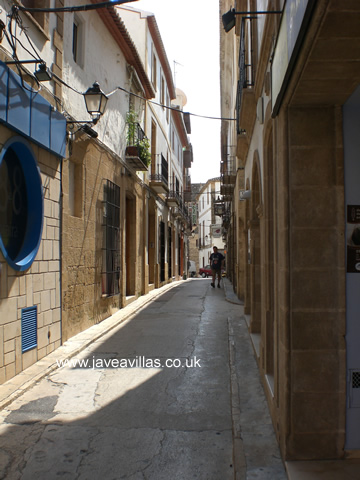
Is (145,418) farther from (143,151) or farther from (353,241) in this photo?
(143,151)

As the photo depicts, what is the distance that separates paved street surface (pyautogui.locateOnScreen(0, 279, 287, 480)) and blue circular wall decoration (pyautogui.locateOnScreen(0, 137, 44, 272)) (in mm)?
1668

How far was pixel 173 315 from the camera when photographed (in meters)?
10.5

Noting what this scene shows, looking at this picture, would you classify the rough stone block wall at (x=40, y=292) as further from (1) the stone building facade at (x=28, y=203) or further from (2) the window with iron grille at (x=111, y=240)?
(2) the window with iron grille at (x=111, y=240)

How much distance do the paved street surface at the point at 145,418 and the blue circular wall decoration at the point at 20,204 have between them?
1668mm

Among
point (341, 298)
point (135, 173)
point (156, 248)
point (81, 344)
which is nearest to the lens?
point (341, 298)

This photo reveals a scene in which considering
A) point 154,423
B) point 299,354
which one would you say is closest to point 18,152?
point 154,423

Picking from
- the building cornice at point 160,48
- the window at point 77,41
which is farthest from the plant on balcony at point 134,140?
the building cornice at point 160,48

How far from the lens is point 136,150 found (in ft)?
39.3

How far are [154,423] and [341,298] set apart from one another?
2214mm

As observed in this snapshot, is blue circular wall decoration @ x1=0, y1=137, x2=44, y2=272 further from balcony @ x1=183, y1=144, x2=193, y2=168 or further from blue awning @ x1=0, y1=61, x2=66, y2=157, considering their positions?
balcony @ x1=183, y1=144, x2=193, y2=168

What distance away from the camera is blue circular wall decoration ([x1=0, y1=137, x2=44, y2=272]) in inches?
219

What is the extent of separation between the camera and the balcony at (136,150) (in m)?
12.0

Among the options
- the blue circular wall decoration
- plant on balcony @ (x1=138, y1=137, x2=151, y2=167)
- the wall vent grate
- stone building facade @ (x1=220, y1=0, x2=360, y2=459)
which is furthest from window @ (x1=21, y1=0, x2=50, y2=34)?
plant on balcony @ (x1=138, y1=137, x2=151, y2=167)

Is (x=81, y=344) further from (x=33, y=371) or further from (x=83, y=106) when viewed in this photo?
(x=83, y=106)
